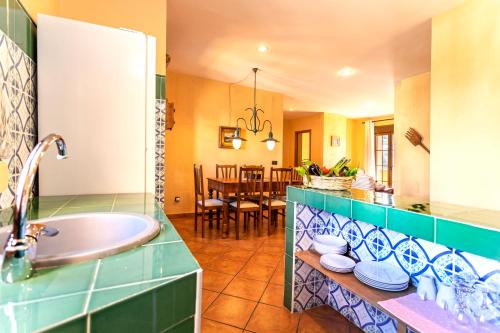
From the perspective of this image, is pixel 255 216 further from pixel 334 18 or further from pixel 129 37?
pixel 129 37

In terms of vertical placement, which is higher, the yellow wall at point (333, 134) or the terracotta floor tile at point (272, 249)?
the yellow wall at point (333, 134)

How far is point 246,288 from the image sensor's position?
2104mm

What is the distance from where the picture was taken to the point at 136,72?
1442 millimetres

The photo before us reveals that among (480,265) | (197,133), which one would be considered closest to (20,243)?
(480,265)

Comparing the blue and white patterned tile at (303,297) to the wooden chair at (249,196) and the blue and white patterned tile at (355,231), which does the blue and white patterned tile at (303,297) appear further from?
the wooden chair at (249,196)

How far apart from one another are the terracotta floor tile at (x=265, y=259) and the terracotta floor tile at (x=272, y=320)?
2.61 ft

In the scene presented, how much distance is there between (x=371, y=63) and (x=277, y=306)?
3516mm

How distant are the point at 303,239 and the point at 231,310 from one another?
28.2 inches

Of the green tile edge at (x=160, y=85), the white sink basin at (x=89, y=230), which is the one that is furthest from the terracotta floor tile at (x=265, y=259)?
the white sink basin at (x=89, y=230)

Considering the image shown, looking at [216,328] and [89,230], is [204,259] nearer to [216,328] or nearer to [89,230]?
[216,328]

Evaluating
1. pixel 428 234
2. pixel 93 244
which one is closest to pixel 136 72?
pixel 93 244

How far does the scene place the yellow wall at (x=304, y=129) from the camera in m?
7.41

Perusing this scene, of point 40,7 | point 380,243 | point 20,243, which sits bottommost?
point 380,243

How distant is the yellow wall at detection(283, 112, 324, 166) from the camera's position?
24.3ft
